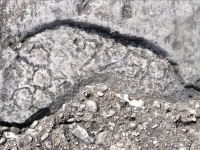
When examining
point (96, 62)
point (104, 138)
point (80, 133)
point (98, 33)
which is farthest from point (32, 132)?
point (98, 33)

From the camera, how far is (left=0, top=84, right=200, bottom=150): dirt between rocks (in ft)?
5.08

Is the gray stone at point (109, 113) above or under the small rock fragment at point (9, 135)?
above

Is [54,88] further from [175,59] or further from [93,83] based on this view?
[175,59]

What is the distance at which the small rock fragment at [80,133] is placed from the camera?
5.08 ft

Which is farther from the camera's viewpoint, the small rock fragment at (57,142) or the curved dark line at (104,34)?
the curved dark line at (104,34)

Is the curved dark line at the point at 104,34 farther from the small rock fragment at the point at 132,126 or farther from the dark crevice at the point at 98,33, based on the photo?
the small rock fragment at the point at 132,126

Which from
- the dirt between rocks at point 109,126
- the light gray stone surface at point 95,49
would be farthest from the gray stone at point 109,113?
the light gray stone surface at point 95,49

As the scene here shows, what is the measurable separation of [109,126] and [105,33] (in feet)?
1.40

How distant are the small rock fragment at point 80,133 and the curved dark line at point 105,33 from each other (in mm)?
440

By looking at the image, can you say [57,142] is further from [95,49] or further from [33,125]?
[95,49]

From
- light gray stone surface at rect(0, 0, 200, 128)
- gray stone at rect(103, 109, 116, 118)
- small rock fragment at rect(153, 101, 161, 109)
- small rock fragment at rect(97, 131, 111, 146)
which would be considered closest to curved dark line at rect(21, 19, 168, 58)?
light gray stone surface at rect(0, 0, 200, 128)

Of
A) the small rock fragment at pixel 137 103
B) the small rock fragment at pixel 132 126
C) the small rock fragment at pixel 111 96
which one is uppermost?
the small rock fragment at pixel 111 96

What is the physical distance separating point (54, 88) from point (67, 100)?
0.08 metres

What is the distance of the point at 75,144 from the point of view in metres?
1.54
